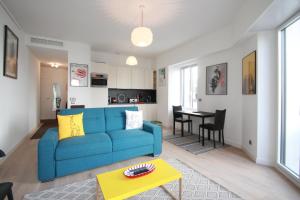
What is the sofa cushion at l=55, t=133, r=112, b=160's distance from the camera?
2195mm

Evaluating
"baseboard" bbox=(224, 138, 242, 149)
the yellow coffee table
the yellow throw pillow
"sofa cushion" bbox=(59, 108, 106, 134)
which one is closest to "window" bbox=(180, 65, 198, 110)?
"baseboard" bbox=(224, 138, 242, 149)

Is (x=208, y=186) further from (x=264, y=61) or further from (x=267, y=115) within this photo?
(x=264, y=61)

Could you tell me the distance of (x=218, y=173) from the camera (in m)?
2.38

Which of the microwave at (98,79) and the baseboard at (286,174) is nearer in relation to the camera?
the baseboard at (286,174)

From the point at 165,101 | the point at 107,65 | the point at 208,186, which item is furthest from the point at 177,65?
the point at 208,186

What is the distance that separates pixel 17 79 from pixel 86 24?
6.48 feet

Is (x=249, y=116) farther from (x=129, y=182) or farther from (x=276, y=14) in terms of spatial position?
(x=129, y=182)

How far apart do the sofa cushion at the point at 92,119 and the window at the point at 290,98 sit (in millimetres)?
3163

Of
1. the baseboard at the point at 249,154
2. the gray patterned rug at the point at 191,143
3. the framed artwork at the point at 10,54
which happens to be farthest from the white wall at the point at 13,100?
the baseboard at the point at 249,154

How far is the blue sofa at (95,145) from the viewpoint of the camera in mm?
2119

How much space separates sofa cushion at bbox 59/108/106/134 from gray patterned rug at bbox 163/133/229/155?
188 cm

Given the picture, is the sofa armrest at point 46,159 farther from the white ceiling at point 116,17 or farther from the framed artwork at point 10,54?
the white ceiling at point 116,17

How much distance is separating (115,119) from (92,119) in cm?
46

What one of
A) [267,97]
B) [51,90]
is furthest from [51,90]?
[267,97]
